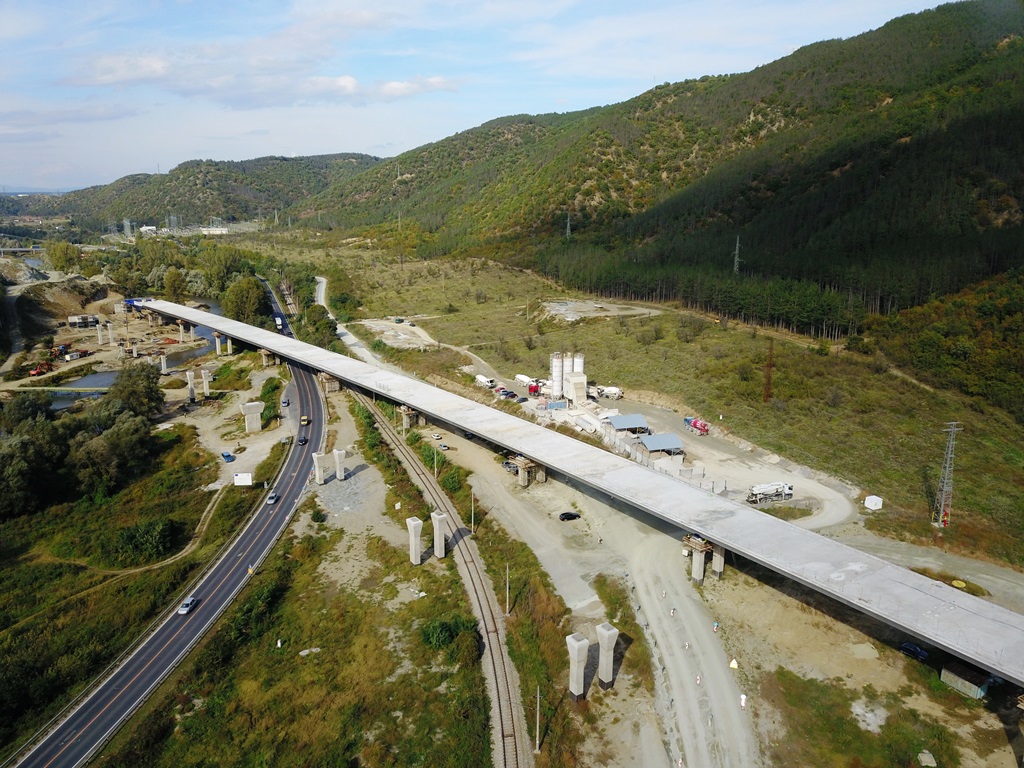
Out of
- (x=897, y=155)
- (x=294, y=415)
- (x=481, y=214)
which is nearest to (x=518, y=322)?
(x=294, y=415)

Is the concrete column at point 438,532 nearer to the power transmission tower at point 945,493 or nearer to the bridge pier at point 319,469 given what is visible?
the bridge pier at point 319,469

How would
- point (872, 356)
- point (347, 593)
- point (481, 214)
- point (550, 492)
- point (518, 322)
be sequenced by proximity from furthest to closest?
point (481, 214) < point (518, 322) < point (872, 356) < point (550, 492) < point (347, 593)

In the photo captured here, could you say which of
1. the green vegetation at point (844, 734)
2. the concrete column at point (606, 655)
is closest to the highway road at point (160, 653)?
the concrete column at point (606, 655)

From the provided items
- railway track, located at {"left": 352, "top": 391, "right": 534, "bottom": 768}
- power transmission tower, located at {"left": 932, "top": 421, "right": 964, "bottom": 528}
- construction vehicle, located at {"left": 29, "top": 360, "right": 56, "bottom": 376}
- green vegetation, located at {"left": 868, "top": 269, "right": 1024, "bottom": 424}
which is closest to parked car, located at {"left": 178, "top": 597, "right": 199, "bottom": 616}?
Result: railway track, located at {"left": 352, "top": 391, "right": 534, "bottom": 768}

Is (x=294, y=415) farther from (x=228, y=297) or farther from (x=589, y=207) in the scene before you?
(x=589, y=207)

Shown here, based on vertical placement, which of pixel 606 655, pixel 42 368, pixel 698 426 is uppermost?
pixel 42 368

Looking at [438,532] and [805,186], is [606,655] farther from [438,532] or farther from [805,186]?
[805,186]

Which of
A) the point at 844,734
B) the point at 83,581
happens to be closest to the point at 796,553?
the point at 844,734
